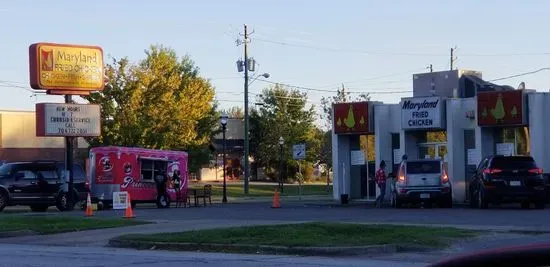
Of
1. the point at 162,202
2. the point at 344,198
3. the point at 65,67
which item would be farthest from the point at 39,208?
the point at 344,198

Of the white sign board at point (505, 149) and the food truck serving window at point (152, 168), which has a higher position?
the white sign board at point (505, 149)

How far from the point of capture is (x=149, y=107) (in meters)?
55.5

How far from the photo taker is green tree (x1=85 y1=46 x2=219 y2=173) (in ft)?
179

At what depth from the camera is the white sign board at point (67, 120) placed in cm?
3441

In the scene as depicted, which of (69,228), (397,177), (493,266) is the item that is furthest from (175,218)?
(493,266)

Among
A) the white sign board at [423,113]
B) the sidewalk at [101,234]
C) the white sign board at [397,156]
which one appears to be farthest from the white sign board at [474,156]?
the sidewalk at [101,234]

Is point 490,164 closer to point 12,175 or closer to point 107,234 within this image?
point 107,234

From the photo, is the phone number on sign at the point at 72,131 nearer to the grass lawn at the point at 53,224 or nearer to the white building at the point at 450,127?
the grass lawn at the point at 53,224

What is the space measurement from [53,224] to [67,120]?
12975mm

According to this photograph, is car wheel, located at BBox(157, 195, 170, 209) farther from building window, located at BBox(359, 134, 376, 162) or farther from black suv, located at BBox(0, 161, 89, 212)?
building window, located at BBox(359, 134, 376, 162)

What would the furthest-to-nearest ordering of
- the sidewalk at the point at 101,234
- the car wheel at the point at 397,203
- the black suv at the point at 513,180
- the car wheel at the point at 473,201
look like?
1. the car wheel at the point at 397,203
2. the car wheel at the point at 473,201
3. the black suv at the point at 513,180
4. the sidewalk at the point at 101,234

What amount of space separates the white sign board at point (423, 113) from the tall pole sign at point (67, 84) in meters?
12.6

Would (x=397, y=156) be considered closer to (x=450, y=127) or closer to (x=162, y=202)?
(x=450, y=127)

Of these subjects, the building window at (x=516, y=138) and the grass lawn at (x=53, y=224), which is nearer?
the grass lawn at (x=53, y=224)
